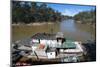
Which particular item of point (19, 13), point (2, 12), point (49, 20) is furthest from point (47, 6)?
point (2, 12)

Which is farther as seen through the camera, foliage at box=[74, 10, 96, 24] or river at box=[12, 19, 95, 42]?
foliage at box=[74, 10, 96, 24]

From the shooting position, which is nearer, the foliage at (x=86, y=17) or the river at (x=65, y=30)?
the river at (x=65, y=30)

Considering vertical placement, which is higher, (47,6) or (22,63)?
(47,6)

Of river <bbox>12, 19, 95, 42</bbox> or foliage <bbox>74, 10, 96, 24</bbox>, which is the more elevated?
foliage <bbox>74, 10, 96, 24</bbox>

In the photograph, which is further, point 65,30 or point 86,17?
point 86,17

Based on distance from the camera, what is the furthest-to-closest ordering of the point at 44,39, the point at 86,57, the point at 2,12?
1. the point at 86,57
2. the point at 44,39
3. the point at 2,12

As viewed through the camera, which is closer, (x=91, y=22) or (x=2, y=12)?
(x=2, y=12)

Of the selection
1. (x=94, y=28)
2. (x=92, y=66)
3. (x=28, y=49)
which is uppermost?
(x=94, y=28)

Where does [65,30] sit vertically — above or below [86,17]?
below

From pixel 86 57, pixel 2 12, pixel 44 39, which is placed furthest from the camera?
pixel 86 57

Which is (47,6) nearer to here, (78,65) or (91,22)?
(91,22)

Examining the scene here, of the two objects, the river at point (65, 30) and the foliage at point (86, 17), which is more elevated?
the foliage at point (86, 17)
